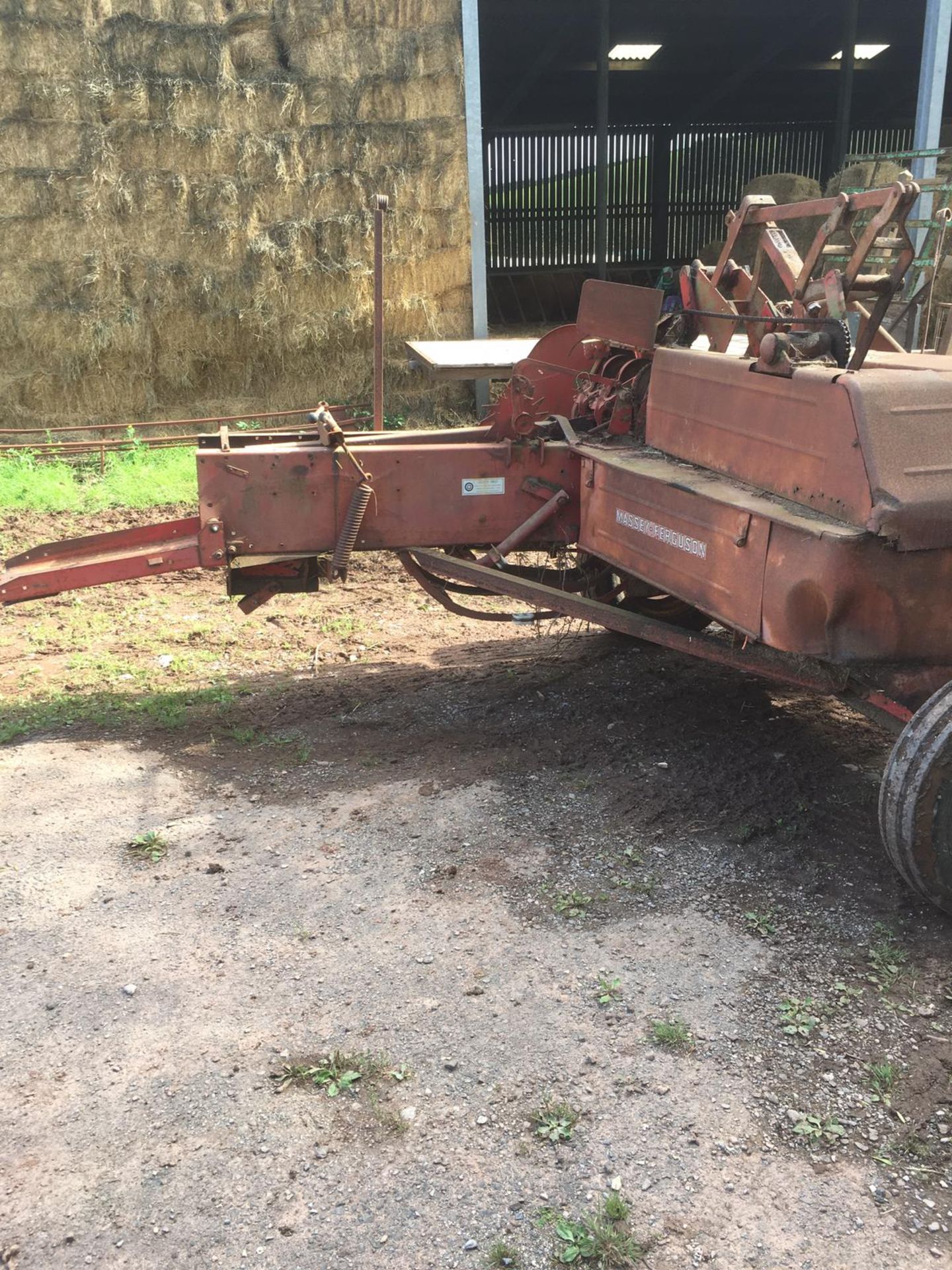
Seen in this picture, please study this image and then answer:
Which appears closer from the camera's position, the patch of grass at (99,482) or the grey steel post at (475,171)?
the patch of grass at (99,482)

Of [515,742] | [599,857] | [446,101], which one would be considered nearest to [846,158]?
[446,101]

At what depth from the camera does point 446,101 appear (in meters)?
11.2

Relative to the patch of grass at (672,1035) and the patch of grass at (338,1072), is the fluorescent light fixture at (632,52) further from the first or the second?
the patch of grass at (338,1072)

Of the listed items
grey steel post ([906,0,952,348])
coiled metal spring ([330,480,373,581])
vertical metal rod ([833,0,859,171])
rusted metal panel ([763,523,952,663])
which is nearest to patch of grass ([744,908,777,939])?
rusted metal panel ([763,523,952,663])

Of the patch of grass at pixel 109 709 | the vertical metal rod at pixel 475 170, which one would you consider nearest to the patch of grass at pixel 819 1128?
the patch of grass at pixel 109 709

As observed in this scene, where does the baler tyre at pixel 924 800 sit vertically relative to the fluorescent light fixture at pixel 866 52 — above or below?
below

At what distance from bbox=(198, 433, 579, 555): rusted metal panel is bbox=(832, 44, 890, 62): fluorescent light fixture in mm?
15415

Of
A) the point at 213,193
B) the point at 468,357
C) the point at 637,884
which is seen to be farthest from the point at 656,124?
the point at 637,884

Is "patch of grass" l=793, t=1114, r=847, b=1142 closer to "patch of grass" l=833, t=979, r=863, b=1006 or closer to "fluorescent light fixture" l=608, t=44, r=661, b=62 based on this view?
"patch of grass" l=833, t=979, r=863, b=1006

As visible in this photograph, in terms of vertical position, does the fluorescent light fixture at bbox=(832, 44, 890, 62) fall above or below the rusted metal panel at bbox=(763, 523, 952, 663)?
above

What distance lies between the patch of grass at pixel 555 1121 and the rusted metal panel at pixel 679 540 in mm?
1679

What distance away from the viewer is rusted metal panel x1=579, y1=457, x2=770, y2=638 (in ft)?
12.4

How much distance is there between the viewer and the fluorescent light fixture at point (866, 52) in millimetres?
17172

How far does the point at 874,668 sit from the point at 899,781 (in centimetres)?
40
